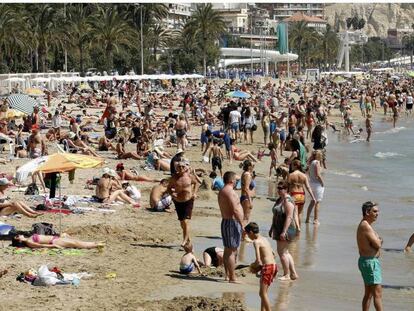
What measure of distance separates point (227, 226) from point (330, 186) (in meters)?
11.4

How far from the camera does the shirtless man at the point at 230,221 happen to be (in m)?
9.84

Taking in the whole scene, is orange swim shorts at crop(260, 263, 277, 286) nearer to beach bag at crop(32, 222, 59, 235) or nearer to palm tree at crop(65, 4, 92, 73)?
beach bag at crop(32, 222, 59, 235)

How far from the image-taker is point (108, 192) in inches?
592

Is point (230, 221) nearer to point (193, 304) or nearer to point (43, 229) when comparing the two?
point (193, 304)

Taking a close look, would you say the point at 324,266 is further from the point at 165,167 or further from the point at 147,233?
the point at 165,167

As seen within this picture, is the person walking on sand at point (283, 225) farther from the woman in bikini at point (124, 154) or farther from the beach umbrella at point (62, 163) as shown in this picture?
the woman in bikini at point (124, 154)

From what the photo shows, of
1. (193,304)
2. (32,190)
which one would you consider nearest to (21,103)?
(32,190)

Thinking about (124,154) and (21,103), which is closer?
(124,154)

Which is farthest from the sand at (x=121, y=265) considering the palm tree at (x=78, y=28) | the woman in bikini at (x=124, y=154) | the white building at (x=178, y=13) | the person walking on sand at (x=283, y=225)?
the white building at (x=178, y=13)

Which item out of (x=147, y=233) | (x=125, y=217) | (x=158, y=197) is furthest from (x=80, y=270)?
(x=158, y=197)

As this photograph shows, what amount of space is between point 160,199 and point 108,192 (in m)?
0.93

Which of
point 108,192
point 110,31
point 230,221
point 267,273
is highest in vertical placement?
point 110,31

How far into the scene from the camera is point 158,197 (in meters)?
14.9

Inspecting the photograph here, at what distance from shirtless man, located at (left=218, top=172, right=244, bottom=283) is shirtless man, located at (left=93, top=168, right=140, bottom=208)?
205 inches
